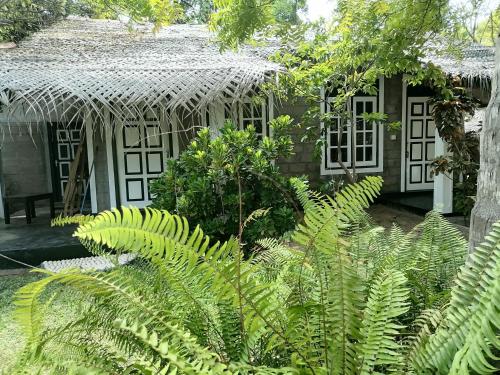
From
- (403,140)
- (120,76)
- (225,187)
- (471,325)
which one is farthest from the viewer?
(403,140)

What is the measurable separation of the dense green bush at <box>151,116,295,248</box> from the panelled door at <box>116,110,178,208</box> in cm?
184

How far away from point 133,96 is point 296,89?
7.10 feet

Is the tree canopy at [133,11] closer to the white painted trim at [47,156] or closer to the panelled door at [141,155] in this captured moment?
the panelled door at [141,155]

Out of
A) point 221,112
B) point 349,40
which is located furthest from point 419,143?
point 349,40

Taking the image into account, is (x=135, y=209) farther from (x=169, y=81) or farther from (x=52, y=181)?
(x=52, y=181)

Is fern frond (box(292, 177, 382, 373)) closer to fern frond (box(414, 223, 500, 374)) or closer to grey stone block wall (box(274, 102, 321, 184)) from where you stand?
fern frond (box(414, 223, 500, 374))

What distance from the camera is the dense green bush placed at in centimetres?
539

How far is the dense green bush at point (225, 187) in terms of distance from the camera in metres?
5.39

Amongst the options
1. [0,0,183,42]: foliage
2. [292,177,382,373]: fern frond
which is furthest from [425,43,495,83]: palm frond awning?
[292,177,382,373]: fern frond

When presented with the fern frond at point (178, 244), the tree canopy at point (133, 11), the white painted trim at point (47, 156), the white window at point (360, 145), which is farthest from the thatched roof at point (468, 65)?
the white painted trim at point (47, 156)

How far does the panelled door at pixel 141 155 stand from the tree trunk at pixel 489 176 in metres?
6.18

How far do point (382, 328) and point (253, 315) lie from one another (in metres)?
0.40

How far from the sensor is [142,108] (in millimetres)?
6258

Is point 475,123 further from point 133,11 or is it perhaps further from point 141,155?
point 133,11
